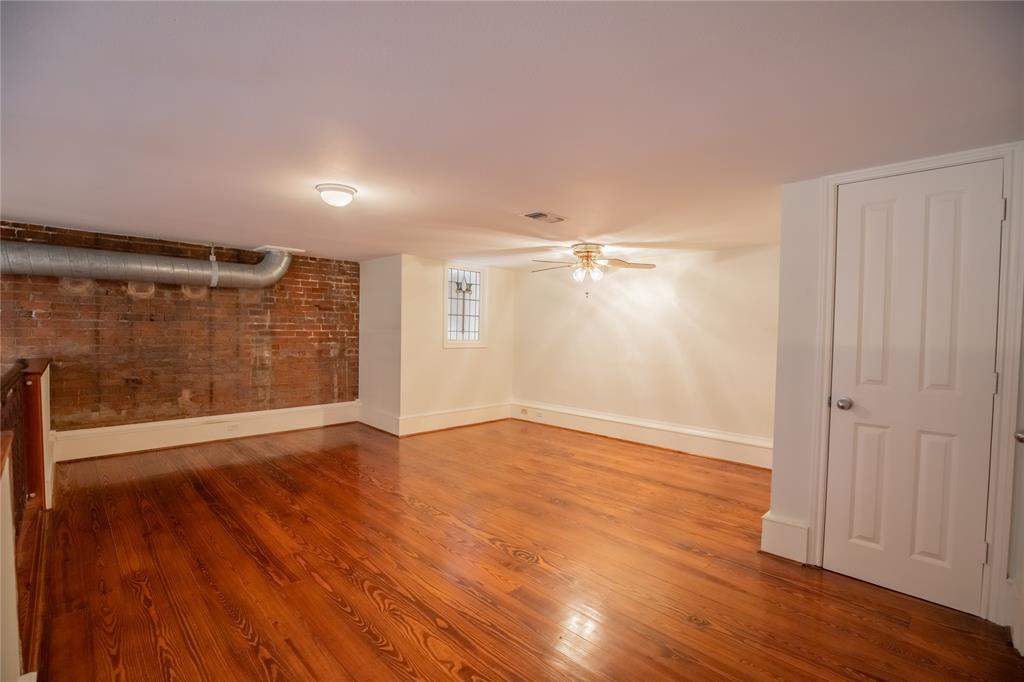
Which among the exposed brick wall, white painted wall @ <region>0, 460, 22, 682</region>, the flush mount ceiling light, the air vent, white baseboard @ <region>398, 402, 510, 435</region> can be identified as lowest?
white baseboard @ <region>398, 402, 510, 435</region>

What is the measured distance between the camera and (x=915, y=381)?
7.95 ft

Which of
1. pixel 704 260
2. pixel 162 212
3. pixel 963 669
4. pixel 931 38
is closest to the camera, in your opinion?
pixel 931 38

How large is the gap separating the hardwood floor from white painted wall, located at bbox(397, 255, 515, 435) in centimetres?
188

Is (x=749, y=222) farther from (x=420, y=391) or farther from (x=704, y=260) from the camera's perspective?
(x=420, y=391)

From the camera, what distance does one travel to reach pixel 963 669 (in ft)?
6.17

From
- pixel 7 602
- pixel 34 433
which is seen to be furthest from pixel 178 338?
pixel 7 602

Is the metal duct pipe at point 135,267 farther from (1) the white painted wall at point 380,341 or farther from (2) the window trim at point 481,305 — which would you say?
(2) the window trim at point 481,305

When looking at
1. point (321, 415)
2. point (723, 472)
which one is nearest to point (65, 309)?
point (321, 415)

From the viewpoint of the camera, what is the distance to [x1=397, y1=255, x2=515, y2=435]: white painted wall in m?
5.84

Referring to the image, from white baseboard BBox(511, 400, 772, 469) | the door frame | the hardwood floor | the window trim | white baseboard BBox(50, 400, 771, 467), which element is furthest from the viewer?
the window trim

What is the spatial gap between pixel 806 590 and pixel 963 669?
643mm

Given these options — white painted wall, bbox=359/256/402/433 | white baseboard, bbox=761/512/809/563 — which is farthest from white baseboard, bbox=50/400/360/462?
white baseboard, bbox=761/512/809/563

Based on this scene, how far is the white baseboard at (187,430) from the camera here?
14.8 ft

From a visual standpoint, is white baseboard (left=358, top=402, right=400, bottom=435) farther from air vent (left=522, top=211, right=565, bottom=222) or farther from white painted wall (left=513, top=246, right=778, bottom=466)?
air vent (left=522, top=211, right=565, bottom=222)
